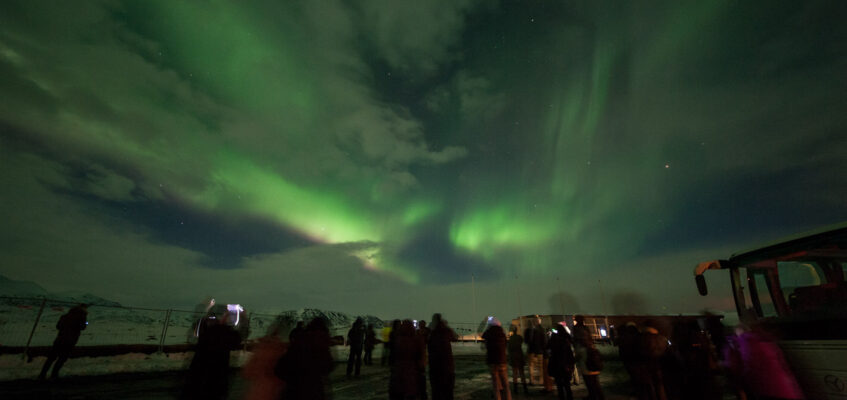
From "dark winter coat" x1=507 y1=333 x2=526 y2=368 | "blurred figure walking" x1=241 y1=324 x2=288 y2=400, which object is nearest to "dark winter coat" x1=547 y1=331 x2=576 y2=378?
"dark winter coat" x1=507 y1=333 x2=526 y2=368

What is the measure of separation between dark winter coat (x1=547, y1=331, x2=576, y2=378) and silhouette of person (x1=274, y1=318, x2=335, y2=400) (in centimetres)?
551

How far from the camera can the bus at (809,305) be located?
164 inches

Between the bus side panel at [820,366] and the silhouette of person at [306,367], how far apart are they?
6.17m

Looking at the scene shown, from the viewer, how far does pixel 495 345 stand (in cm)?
778

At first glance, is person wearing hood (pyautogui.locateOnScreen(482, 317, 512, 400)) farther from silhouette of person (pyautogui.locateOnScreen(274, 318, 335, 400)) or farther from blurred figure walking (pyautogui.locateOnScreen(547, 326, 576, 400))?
silhouette of person (pyautogui.locateOnScreen(274, 318, 335, 400))

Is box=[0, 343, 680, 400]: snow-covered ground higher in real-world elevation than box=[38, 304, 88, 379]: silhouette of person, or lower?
lower

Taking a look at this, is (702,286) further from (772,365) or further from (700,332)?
(772,365)

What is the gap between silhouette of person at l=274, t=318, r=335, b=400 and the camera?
3.93 meters

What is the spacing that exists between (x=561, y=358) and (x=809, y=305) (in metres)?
4.18

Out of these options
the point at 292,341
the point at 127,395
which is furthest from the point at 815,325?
the point at 127,395

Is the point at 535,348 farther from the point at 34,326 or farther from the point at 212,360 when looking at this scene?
the point at 34,326

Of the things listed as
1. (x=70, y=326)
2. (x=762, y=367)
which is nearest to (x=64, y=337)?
(x=70, y=326)

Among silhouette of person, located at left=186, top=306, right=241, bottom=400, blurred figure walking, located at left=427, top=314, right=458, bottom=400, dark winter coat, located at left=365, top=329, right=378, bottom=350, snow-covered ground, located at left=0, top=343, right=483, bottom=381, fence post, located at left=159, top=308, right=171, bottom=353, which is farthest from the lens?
dark winter coat, located at left=365, top=329, right=378, bottom=350

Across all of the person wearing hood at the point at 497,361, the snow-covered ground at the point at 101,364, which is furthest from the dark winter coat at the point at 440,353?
the snow-covered ground at the point at 101,364
